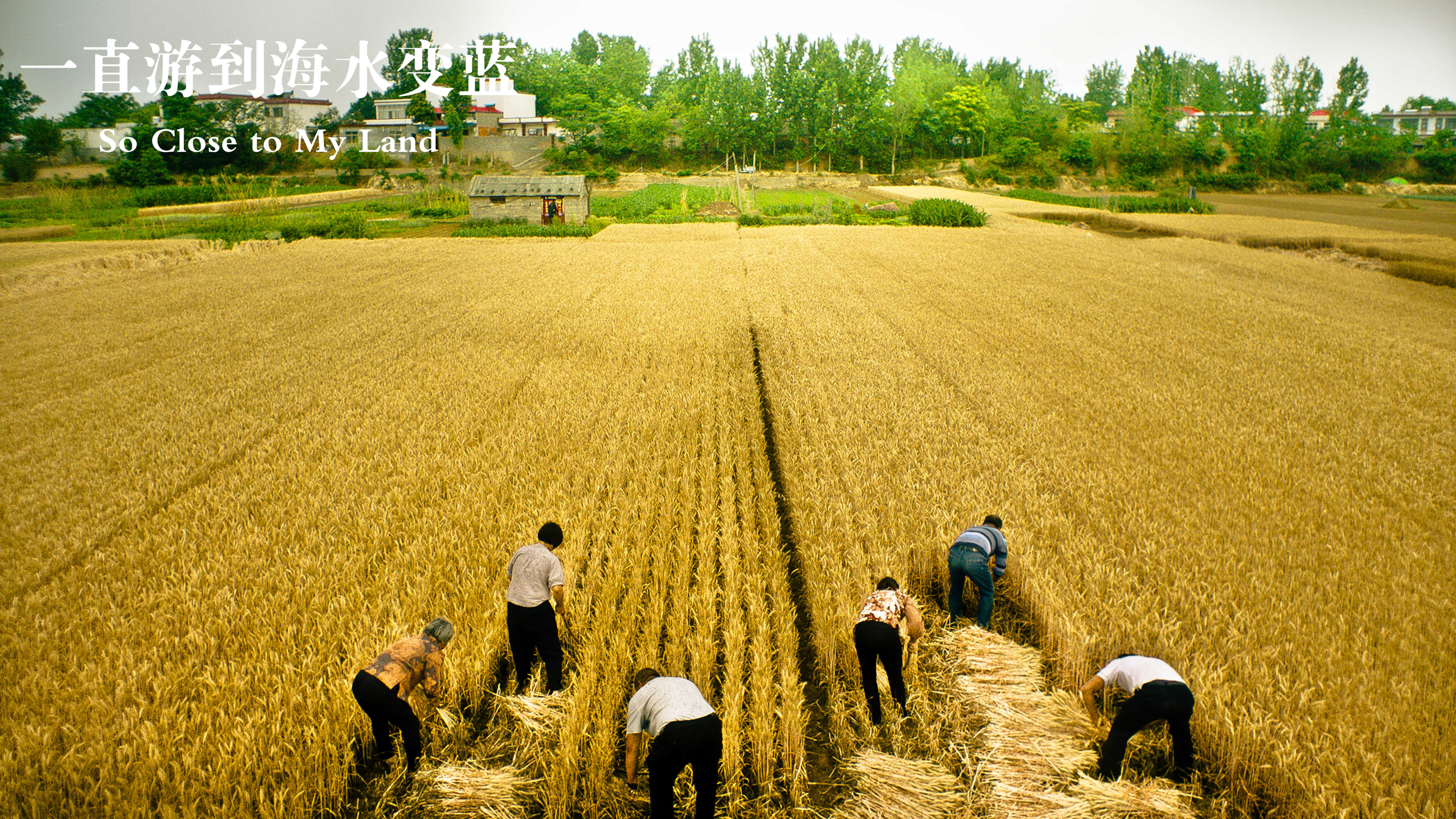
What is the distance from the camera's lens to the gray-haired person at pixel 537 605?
15.4 feet

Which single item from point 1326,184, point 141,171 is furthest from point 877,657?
point 1326,184

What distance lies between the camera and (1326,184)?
6341 cm

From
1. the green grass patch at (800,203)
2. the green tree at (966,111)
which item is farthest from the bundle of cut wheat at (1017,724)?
the green tree at (966,111)

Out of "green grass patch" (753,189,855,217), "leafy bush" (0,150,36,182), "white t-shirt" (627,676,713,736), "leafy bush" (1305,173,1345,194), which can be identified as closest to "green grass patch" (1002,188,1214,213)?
"green grass patch" (753,189,855,217)

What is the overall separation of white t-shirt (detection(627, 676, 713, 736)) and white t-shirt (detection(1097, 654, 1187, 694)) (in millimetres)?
2325

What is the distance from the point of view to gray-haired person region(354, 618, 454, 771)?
3.96 meters

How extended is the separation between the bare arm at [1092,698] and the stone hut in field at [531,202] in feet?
138

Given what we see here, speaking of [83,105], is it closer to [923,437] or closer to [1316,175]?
[923,437]

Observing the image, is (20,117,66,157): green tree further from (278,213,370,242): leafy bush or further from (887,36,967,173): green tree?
(887,36,967,173): green tree

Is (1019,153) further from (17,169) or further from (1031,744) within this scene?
(17,169)

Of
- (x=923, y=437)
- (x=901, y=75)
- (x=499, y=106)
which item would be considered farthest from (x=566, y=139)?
(x=923, y=437)

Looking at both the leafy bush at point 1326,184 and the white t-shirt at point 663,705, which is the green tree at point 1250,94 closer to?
the leafy bush at point 1326,184

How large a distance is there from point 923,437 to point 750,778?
18.6 ft

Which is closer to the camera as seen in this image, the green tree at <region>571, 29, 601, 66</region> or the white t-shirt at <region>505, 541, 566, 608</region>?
the white t-shirt at <region>505, 541, 566, 608</region>
